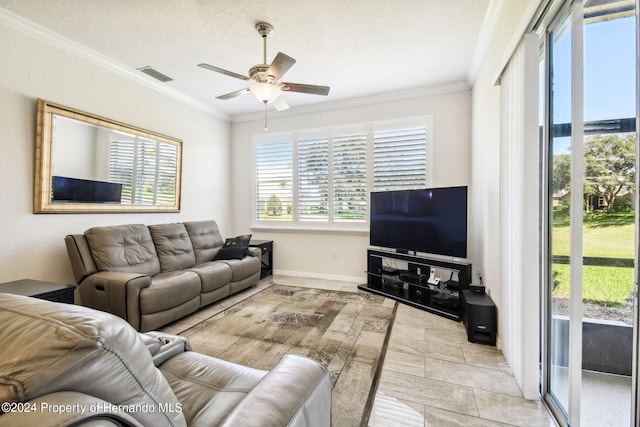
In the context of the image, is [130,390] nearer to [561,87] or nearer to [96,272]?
[561,87]

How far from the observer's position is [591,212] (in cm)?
135

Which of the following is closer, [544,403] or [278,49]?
[544,403]

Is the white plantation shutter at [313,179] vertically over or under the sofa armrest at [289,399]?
over

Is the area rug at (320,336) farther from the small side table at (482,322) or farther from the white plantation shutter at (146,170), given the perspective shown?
the white plantation shutter at (146,170)

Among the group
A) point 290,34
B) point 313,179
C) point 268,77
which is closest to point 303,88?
point 268,77

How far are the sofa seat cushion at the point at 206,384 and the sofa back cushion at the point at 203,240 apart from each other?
9.35ft

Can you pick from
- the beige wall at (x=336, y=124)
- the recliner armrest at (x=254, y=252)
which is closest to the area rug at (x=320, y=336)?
the recliner armrest at (x=254, y=252)

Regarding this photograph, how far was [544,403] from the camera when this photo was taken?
5.73 ft

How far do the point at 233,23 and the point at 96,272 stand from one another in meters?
2.76

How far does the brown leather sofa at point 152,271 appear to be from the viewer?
262cm

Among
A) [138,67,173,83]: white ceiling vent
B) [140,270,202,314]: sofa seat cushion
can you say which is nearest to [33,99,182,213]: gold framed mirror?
[138,67,173,83]: white ceiling vent

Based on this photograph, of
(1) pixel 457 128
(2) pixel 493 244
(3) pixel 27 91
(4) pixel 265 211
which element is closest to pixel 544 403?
(2) pixel 493 244

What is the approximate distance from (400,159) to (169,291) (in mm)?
3424

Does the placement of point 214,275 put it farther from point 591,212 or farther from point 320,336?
point 591,212
